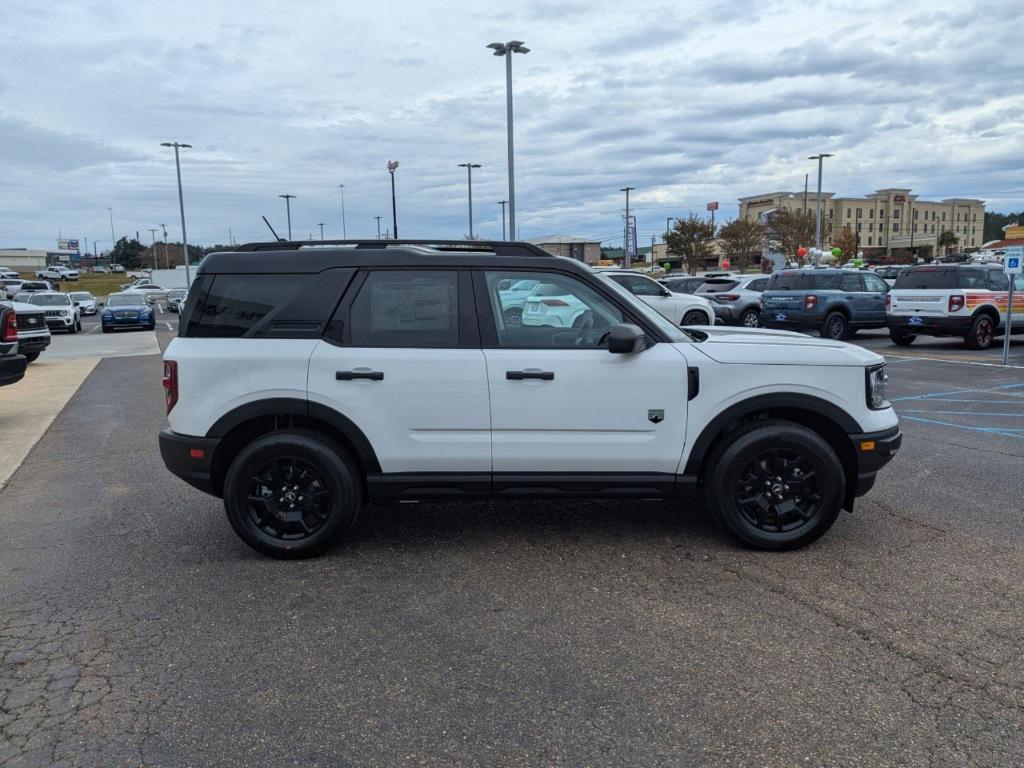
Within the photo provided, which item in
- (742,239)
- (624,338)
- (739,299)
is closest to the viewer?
(624,338)

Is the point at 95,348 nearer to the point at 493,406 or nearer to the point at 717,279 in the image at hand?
the point at 717,279

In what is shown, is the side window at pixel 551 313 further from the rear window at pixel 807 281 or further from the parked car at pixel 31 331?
the rear window at pixel 807 281

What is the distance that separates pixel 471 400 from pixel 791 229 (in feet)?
241

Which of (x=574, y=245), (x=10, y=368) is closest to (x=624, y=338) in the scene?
(x=10, y=368)

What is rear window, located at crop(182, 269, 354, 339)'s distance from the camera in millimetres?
4707

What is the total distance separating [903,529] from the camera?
5.18 meters

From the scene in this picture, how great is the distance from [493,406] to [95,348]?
65.6ft

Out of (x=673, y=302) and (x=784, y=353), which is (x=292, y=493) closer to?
(x=784, y=353)

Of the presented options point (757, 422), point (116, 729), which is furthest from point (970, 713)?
→ point (116, 729)

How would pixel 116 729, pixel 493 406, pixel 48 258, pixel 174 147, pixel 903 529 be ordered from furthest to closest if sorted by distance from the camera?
pixel 48 258
pixel 174 147
pixel 903 529
pixel 493 406
pixel 116 729

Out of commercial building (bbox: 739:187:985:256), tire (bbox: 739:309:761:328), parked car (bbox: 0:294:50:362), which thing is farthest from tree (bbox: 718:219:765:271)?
parked car (bbox: 0:294:50:362)

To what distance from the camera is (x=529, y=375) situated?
455 centimetres

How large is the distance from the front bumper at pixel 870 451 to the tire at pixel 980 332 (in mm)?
12903

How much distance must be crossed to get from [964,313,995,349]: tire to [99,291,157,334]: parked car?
1009 inches
